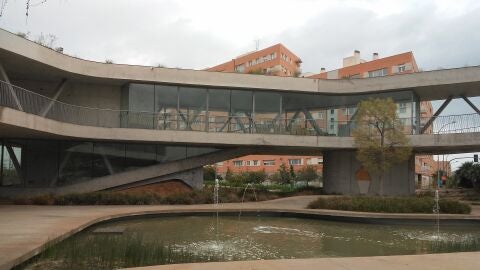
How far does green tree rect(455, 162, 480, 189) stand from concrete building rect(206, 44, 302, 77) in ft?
133

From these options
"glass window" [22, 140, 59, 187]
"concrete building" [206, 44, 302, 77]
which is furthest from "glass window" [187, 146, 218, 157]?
"concrete building" [206, 44, 302, 77]

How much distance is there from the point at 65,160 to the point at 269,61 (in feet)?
186

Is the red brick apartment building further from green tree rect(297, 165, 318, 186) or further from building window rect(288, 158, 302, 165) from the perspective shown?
green tree rect(297, 165, 318, 186)

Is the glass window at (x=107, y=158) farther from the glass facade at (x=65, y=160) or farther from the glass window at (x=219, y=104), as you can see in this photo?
the glass window at (x=219, y=104)

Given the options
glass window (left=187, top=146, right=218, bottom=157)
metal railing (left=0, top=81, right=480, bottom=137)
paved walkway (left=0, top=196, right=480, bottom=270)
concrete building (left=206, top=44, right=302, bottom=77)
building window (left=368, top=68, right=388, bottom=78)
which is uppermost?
concrete building (left=206, top=44, right=302, bottom=77)

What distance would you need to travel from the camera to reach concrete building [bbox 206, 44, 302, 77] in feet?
251

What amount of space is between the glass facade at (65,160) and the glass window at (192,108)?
2448mm

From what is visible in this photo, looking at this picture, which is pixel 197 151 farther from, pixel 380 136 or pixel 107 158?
pixel 380 136

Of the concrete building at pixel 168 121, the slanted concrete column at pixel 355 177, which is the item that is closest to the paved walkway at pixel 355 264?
the concrete building at pixel 168 121

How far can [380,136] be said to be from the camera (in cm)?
2375

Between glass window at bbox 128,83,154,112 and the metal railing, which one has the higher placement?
glass window at bbox 128,83,154,112

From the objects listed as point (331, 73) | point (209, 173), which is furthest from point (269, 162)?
point (209, 173)

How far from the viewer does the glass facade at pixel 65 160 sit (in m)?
24.1

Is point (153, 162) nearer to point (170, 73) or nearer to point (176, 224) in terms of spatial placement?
point (170, 73)
